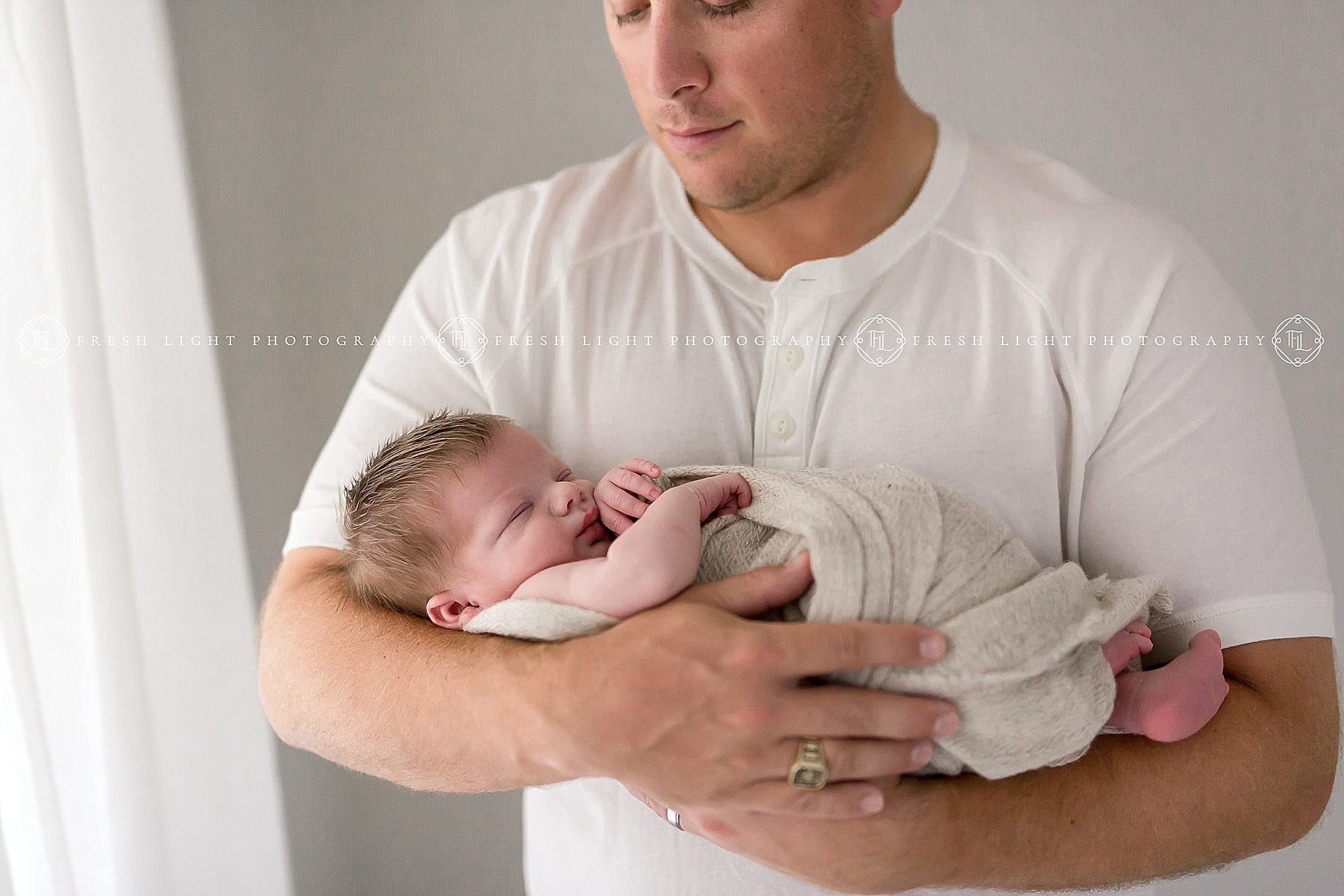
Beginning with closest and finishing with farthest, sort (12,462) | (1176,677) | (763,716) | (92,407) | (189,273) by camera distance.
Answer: (763,716), (1176,677), (12,462), (92,407), (189,273)

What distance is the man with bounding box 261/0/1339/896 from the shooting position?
1.01m

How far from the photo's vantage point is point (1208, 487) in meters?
1.16

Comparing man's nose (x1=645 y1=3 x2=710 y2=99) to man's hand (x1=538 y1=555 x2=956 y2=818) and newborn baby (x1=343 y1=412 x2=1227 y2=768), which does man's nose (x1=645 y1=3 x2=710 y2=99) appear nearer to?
newborn baby (x1=343 y1=412 x2=1227 y2=768)

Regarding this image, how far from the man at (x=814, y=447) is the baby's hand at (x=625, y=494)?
128 millimetres

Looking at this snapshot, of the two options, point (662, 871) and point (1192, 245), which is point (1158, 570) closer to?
point (1192, 245)

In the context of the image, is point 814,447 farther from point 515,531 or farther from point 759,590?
point 515,531

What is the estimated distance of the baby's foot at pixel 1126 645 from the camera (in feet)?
3.55

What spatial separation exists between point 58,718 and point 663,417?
0.99 m

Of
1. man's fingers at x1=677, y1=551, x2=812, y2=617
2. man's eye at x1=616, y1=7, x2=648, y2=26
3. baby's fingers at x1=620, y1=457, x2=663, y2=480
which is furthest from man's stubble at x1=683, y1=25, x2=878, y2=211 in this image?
man's fingers at x1=677, y1=551, x2=812, y2=617

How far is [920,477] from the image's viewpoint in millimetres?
1104

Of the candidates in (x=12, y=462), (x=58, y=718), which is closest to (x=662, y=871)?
(x=58, y=718)

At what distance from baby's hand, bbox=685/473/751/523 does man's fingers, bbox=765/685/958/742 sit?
26cm

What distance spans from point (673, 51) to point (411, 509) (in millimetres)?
686

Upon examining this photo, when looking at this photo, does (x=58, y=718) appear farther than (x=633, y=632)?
Yes
